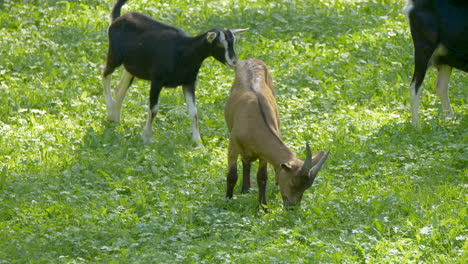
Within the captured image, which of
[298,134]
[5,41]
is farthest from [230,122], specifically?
[5,41]

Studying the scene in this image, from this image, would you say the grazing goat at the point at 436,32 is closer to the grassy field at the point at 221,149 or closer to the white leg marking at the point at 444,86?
the white leg marking at the point at 444,86

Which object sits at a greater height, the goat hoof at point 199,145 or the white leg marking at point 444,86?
the white leg marking at point 444,86

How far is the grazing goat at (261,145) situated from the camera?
839cm

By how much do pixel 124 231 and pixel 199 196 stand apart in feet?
4.69

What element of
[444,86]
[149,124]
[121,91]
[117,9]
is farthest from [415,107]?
[117,9]

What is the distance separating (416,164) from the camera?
33.3 feet

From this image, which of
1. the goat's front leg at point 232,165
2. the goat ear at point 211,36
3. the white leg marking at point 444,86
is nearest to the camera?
the goat's front leg at point 232,165

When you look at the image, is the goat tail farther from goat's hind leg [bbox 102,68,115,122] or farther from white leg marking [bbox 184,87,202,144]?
white leg marking [bbox 184,87,202,144]

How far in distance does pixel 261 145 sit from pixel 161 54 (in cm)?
332

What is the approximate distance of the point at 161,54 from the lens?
11648mm

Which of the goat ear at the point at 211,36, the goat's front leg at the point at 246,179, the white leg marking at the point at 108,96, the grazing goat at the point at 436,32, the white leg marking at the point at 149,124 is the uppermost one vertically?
the grazing goat at the point at 436,32

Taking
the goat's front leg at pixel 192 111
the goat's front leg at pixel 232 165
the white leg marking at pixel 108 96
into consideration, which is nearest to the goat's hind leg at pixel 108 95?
the white leg marking at pixel 108 96

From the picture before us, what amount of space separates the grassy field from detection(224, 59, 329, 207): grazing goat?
0.93ft

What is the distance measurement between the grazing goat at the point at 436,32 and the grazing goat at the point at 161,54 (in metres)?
2.40
